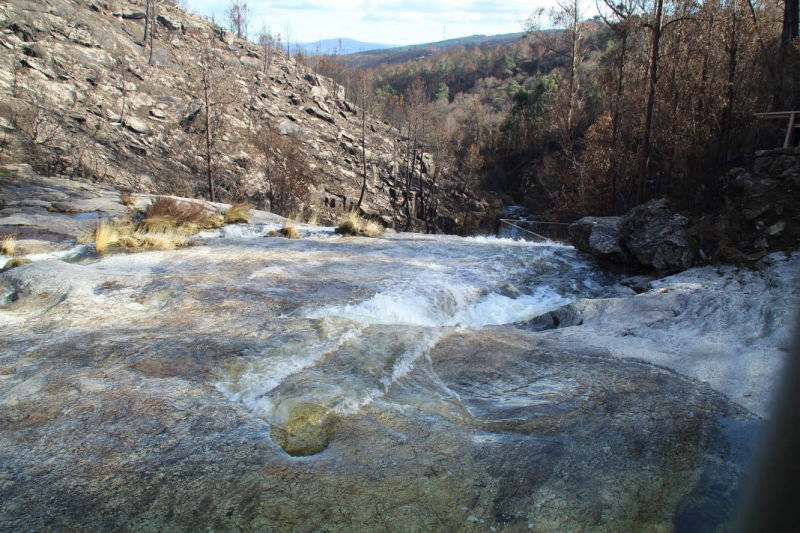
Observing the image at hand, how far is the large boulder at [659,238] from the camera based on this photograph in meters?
7.50

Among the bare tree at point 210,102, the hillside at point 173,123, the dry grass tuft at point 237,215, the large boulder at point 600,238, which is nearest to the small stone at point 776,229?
the large boulder at point 600,238

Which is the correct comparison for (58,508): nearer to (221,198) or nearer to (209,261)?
(209,261)

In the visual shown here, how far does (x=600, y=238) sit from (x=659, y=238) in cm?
128

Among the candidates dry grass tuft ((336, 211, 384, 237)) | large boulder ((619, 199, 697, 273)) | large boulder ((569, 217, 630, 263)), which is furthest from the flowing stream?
dry grass tuft ((336, 211, 384, 237))

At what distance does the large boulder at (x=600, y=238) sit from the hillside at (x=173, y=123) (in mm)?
11828

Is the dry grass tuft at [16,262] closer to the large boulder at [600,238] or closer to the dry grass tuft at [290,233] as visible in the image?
the dry grass tuft at [290,233]

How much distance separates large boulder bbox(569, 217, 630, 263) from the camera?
8914mm

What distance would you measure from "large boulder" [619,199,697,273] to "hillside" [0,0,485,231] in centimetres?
1281

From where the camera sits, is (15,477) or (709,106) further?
(709,106)

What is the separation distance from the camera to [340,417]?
119 inches

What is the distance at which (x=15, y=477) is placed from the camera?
7.73 feet

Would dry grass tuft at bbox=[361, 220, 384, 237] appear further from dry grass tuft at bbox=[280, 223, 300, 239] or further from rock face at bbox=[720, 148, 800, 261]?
rock face at bbox=[720, 148, 800, 261]

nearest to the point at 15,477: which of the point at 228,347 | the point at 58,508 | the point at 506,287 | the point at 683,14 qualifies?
the point at 58,508

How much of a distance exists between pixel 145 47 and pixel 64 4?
5.05m
